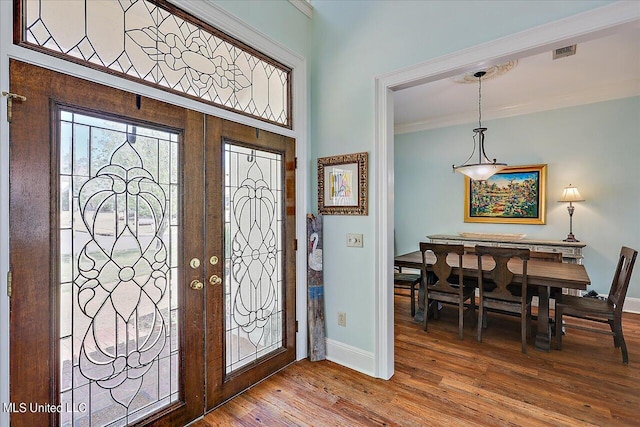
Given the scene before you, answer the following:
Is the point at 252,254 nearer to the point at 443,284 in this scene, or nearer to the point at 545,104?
the point at 443,284

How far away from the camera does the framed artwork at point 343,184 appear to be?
98.3 inches

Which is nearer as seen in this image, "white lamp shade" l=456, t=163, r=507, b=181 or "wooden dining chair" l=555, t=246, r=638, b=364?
"wooden dining chair" l=555, t=246, r=638, b=364

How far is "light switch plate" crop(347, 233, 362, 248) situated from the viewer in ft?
8.29

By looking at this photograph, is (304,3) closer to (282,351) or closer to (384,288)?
(384,288)

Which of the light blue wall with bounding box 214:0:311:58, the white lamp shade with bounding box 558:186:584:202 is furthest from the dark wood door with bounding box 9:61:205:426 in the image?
the white lamp shade with bounding box 558:186:584:202

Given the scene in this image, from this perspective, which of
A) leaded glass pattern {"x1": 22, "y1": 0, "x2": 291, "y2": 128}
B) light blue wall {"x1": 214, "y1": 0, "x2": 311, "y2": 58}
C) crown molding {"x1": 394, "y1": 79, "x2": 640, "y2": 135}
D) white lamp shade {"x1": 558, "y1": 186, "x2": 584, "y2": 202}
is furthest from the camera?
white lamp shade {"x1": 558, "y1": 186, "x2": 584, "y2": 202}

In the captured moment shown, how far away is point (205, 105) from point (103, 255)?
110 cm

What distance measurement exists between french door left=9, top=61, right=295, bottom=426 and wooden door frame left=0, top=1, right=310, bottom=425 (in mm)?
31

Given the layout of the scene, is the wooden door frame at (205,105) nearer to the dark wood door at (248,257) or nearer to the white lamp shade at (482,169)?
the dark wood door at (248,257)

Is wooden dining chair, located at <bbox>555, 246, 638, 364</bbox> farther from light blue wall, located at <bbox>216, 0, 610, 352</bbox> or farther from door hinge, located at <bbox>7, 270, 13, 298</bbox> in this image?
door hinge, located at <bbox>7, 270, 13, 298</bbox>

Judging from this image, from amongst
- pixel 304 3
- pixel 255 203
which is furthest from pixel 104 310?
pixel 304 3

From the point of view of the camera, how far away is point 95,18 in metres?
1.56

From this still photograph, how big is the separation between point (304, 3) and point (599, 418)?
383 cm

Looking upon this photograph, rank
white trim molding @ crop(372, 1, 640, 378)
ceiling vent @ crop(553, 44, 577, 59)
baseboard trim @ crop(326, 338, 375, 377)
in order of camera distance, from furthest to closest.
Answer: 1. ceiling vent @ crop(553, 44, 577, 59)
2. baseboard trim @ crop(326, 338, 375, 377)
3. white trim molding @ crop(372, 1, 640, 378)
